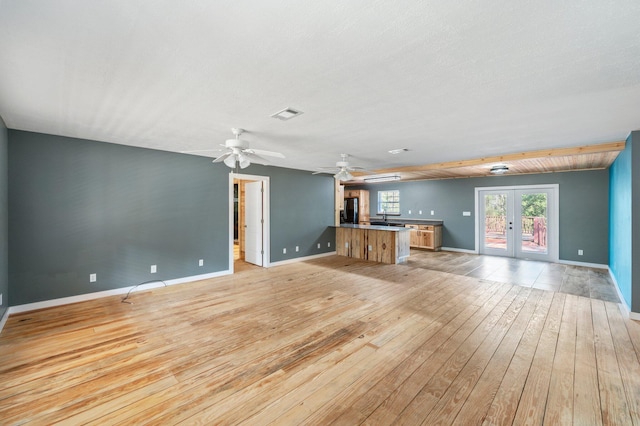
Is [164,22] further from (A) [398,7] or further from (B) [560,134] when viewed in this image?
(B) [560,134]

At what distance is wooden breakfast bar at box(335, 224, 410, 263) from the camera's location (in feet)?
21.8

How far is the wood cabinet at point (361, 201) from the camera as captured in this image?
1000 centimetres

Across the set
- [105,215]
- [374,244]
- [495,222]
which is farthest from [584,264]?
[105,215]

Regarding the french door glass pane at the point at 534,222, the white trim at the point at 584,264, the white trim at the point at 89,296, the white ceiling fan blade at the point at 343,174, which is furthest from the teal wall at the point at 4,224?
the white trim at the point at 584,264

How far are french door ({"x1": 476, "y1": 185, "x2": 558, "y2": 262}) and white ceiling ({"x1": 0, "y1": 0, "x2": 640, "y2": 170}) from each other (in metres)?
3.91

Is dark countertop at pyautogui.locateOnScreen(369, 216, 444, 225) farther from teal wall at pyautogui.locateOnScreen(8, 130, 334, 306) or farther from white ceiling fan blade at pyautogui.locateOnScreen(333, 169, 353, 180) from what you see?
teal wall at pyautogui.locateOnScreen(8, 130, 334, 306)

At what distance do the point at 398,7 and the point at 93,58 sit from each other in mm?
2048

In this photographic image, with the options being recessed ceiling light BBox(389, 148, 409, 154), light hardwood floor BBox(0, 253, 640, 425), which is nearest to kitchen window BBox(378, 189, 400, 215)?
recessed ceiling light BBox(389, 148, 409, 154)

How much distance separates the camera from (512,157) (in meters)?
5.14

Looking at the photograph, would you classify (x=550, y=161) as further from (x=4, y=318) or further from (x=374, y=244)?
(x=4, y=318)

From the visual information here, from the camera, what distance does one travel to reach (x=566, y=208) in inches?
264

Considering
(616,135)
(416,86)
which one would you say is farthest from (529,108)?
(616,135)

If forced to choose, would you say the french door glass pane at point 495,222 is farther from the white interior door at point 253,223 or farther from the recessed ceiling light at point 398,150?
the white interior door at point 253,223

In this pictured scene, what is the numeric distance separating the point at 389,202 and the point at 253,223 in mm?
5499
